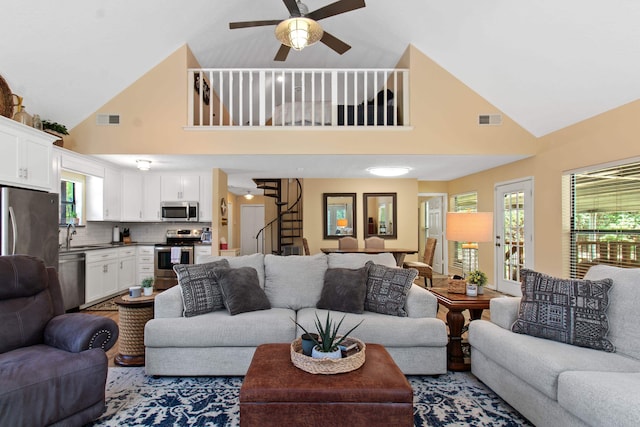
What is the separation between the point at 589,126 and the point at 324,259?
3560mm

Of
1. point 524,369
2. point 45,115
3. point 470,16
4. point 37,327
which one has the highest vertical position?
point 470,16

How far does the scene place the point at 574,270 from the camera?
14.5 ft

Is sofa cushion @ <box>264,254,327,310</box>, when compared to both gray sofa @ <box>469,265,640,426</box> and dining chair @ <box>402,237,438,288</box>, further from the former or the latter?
dining chair @ <box>402,237,438,288</box>

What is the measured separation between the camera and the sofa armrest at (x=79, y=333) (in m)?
2.11

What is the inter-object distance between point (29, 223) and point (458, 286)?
174 inches

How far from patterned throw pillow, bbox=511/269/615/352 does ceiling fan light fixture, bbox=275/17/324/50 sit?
2747mm

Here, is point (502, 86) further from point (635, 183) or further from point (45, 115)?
point (45, 115)

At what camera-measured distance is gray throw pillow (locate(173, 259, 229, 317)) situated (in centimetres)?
285

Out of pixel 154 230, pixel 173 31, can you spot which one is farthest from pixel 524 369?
pixel 154 230

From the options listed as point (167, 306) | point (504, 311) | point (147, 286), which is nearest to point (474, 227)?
point (504, 311)

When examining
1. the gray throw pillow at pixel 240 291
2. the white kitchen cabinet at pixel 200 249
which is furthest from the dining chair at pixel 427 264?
the white kitchen cabinet at pixel 200 249

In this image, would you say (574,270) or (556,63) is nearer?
(556,63)

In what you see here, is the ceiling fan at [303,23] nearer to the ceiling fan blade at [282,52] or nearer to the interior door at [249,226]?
the ceiling fan blade at [282,52]

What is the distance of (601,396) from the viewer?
1.58 metres
